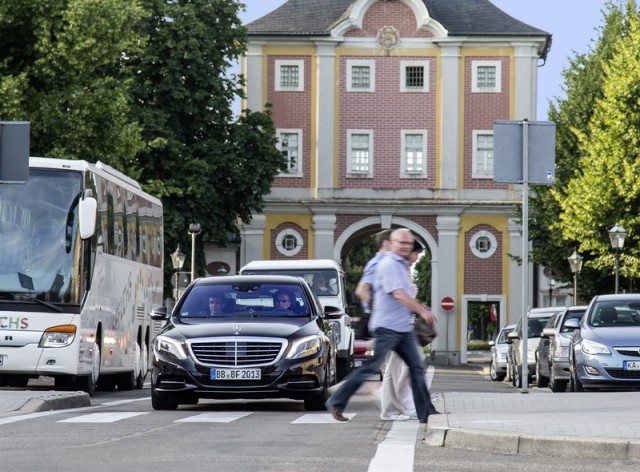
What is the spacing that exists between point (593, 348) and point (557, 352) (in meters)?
4.43

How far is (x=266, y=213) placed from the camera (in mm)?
68938

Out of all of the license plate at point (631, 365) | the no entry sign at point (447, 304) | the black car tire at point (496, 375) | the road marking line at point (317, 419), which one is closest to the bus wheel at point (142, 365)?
the license plate at point (631, 365)

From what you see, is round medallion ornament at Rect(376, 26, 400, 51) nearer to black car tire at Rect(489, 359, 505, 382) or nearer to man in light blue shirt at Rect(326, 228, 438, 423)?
black car tire at Rect(489, 359, 505, 382)

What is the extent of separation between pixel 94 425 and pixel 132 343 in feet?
43.1

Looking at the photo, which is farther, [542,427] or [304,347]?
[304,347]

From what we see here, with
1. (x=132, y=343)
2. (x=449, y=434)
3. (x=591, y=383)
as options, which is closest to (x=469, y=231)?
(x=132, y=343)

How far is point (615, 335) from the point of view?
2294 centimetres

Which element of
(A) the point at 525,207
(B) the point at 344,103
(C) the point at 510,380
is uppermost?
(B) the point at 344,103

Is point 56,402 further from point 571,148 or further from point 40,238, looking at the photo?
point 571,148

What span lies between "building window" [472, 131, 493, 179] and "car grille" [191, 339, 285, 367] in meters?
51.1

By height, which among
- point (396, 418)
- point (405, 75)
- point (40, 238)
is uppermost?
point (405, 75)

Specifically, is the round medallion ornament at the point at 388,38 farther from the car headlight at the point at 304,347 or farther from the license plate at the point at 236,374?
the license plate at the point at 236,374

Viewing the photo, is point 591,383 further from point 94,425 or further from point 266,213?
point 266,213

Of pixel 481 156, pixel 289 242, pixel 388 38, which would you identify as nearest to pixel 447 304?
pixel 481 156
